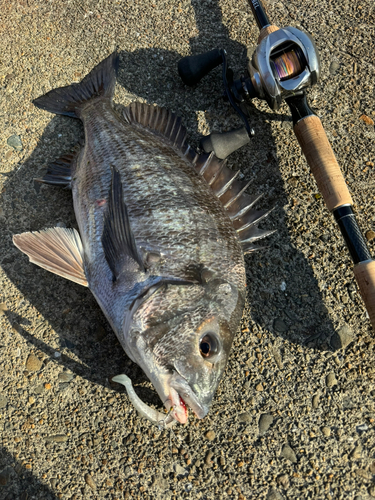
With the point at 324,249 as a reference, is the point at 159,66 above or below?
above

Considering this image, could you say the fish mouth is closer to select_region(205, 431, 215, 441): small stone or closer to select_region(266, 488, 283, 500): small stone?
select_region(205, 431, 215, 441): small stone

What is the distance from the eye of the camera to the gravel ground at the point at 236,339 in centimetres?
226

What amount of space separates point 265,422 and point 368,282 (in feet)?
3.34

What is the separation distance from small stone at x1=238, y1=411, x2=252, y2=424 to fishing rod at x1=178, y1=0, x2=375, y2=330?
90 cm

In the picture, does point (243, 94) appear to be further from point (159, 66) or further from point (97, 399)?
point (97, 399)

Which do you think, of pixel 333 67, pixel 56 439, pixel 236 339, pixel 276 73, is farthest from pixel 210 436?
pixel 333 67

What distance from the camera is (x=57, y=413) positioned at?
7.70ft

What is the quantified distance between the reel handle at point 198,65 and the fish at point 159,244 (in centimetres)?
40

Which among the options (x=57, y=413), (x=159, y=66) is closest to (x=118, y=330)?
(x=57, y=413)

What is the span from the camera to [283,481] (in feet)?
7.36

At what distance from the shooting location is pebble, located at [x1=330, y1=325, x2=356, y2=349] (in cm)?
250

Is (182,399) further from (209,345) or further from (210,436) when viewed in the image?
(210,436)

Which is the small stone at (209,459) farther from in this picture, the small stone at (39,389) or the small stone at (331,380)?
the small stone at (39,389)

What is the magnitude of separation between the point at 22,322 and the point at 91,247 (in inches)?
26.9
